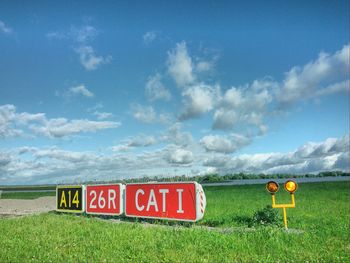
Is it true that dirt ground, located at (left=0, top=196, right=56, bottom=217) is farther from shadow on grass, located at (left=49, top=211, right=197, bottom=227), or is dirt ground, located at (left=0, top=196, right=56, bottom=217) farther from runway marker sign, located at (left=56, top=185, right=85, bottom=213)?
shadow on grass, located at (left=49, top=211, right=197, bottom=227)

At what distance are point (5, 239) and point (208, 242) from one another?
223 inches

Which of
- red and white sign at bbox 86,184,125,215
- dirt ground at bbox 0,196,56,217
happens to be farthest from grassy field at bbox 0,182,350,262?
dirt ground at bbox 0,196,56,217

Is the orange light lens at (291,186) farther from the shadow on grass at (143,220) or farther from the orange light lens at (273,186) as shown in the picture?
the shadow on grass at (143,220)

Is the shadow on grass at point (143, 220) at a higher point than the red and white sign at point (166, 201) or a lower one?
lower

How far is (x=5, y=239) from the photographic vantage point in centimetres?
1073

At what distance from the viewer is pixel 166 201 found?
1322 cm

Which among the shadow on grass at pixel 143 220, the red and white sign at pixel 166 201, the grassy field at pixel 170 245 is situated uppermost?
the red and white sign at pixel 166 201

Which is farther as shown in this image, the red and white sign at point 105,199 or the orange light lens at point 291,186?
the red and white sign at point 105,199

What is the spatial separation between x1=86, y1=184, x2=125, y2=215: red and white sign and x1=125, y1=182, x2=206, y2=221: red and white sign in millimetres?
398

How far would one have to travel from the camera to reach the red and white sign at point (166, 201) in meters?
12.3

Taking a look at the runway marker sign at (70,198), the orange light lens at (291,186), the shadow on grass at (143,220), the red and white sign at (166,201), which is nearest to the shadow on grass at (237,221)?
the shadow on grass at (143,220)

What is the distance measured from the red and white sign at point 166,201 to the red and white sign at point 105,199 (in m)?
0.40

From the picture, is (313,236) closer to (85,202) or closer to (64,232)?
(64,232)

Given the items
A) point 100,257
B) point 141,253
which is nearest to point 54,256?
point 100,257
